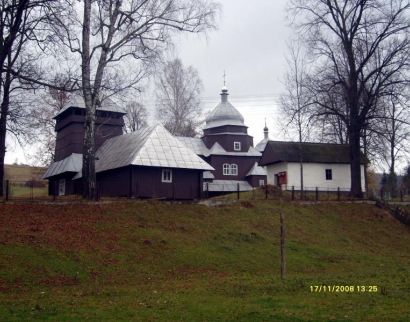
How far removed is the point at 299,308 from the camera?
1145 centimetres

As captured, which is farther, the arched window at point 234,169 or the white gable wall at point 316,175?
the arched window at point 234,169

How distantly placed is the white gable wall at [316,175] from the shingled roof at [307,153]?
1.21 feet

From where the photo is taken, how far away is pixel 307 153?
39.2m

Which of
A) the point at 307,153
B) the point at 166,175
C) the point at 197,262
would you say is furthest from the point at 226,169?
the point at 197,262

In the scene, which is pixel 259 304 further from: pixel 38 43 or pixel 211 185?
pixel 211 185

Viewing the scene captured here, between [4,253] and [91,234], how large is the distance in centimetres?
415

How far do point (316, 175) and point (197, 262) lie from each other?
68.9ft

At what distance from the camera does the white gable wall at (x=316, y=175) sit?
38.2 meters

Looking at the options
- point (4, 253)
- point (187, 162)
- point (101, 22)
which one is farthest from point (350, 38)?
point (4, 253)

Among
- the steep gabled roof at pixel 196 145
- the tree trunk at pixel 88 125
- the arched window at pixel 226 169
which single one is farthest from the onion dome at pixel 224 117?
the tree trunk at pixel 88 125
